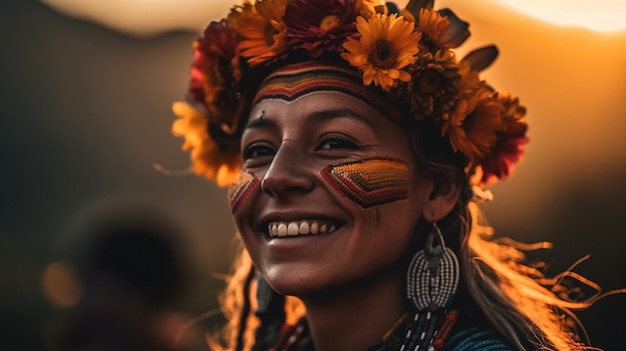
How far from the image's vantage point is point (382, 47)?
379cm

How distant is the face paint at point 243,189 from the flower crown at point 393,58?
47cm

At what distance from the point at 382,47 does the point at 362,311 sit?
43.7 inches

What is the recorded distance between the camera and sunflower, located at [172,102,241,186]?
4625 millimetres

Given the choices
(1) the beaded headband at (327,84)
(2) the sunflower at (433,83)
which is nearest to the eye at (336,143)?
(1) the beaded headband at (327,84)

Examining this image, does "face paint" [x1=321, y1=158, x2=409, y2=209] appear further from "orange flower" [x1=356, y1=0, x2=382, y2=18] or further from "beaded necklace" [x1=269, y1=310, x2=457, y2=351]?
"orange flower" [x1=356, y1=0, x2=382, y2=18]

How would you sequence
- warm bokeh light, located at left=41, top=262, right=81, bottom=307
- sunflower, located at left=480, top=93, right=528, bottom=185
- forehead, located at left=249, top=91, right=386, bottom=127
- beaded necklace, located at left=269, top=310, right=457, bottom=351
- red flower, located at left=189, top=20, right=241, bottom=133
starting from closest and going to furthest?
beaded necklace, located at left=269, top=310, right=457, bottom=351
forehead, located at left=249, top=91, right=386, bottom=127
sunflower, located at left=480, top=93, right=528, bottom=185
red flower, located at left=189, top=20, right=241, bottom=133
warm bokeh light, located at left=41, top=262, right=81, bottom=307

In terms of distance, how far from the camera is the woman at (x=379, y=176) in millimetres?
3752

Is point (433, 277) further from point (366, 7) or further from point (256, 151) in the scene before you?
point (366, 7)

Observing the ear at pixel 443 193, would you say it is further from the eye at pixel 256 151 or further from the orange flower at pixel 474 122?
the eye at pixel 256 151

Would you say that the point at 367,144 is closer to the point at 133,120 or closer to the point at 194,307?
the point at 194,307

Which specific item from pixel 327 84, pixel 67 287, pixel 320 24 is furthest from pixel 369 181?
pixel 67 287

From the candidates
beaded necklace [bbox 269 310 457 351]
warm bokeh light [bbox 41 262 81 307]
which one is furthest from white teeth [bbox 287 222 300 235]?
warm bokeh light [bbox 41 262 81 307]

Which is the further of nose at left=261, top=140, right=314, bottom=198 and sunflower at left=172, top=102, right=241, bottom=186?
sunflower at left=172, top=102, right=241, bottom=186

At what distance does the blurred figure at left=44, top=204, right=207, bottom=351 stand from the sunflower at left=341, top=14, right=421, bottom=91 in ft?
5.36
